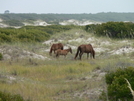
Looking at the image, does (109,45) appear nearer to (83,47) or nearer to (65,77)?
(83,47)

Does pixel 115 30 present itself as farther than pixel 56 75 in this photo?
Yes

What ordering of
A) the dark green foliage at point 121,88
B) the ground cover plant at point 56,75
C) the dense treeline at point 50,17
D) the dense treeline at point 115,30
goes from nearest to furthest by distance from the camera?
the dark green foliage at point 121,88 < the ground cover plant at point 56,75 < the dense treeline at point 115,30 < the dense treeline at point 50,17

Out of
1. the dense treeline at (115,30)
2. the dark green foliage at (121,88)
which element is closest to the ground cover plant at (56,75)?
the dark green foliage at (121,88)

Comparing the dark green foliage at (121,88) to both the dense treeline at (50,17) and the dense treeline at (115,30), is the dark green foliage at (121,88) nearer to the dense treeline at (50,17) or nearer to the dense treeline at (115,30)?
the dense treeline at (115,30)

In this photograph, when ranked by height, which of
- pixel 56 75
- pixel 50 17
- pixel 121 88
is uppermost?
pixel 121 88

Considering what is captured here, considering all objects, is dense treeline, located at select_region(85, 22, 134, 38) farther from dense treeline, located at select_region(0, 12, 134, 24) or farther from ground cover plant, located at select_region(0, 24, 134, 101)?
dense treeline, located at select_region(0, 12, 134, 24)

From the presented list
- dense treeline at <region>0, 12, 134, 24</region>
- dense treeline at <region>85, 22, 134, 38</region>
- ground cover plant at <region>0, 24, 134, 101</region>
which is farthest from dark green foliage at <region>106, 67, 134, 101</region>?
Answer: dense treeline at <region>0, 12, 134, 24</region>

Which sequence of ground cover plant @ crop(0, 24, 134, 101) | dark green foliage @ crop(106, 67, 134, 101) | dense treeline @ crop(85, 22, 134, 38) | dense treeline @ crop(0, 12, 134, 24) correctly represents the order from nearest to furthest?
dark green foliage @ crop(106, 67, 134, 101)
ground cover plant @ crop(0, 24, 134, 101)
dense treeline @ crop(85, 22, 134, 38)
dense treeline @ crop(0, 12, 134, 24)

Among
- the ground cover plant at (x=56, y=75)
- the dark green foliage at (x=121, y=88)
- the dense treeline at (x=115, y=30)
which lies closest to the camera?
the dark green foliage at (x=121, y=88)

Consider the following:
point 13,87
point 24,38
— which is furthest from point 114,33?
point 13,87

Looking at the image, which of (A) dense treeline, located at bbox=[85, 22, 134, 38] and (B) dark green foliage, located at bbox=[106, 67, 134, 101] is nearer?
(B) dark green foliage, located at bbox=[106, 67, 134, 101]

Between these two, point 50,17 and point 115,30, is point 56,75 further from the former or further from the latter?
point 50,17

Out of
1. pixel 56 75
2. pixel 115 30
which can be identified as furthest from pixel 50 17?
pixel 56 75

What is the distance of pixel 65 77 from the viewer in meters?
12.7
